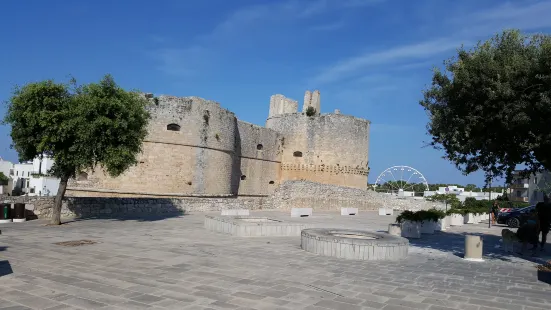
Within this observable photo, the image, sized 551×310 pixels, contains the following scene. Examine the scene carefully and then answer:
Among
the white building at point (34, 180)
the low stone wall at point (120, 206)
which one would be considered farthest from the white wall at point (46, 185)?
the low stone wall at point (120, 206)

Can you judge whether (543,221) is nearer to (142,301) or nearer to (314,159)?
(142,301)

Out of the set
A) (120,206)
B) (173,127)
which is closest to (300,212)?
(120,206)

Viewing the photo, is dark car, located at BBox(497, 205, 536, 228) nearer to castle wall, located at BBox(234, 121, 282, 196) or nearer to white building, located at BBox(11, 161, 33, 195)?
castle wall, located at BBox(234, 121, 282, 196)

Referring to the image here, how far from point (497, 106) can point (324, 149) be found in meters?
25.5

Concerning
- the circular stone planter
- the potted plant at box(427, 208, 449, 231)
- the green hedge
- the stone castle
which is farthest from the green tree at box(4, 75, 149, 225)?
the potted plant at box(427, 208, 449, 231)

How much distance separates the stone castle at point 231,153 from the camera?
22.6 metres

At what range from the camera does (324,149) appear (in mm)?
33281

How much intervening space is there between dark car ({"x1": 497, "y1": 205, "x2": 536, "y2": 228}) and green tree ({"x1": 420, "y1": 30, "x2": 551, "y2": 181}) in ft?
34.6

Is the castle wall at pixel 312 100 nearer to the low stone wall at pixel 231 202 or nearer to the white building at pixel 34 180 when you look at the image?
the low stone wall at pixel 231 202

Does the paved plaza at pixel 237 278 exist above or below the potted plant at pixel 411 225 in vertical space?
below

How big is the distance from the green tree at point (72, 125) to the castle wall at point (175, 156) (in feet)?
33.6

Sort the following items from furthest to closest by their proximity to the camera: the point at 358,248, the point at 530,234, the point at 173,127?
the point at 173,127, the point at 530,234, the point at 358,248

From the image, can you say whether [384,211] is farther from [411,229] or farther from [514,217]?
[411,229]

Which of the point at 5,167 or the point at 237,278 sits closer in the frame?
the point at 237,278
